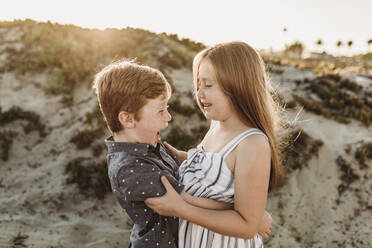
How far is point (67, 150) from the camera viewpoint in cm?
800

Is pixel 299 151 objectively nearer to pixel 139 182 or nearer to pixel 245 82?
pixel 245 82

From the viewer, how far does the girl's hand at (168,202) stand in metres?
2.01

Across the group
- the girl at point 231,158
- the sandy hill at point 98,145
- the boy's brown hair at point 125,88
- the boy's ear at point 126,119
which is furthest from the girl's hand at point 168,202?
the sandy hill at point 98,145

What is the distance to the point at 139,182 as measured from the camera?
2023 mm

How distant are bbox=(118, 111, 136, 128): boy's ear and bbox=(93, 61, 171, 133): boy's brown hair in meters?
0.03

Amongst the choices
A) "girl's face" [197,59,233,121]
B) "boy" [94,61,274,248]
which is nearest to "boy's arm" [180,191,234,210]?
"boy" [94,61,274,248]

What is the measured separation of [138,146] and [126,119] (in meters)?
0.25

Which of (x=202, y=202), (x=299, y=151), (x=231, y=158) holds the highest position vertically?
(x=231, y=158)

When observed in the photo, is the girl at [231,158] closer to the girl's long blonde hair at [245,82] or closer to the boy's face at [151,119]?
the girl's long blonde hair at [245,82]

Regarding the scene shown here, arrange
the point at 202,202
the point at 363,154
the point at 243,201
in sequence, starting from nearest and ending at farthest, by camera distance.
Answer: the point at 243,201 → the point at 202,202 → the point at 363,154

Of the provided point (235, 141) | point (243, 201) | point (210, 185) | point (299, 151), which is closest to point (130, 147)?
point (210, 185)

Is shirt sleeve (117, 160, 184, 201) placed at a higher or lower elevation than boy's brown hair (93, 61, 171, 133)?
lower

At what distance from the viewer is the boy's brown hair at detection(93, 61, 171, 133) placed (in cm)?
218

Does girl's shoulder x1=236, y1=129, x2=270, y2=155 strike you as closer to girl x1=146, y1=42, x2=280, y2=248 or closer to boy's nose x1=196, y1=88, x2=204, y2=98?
girl x1=146, y1=42, x2=280, y2=248
